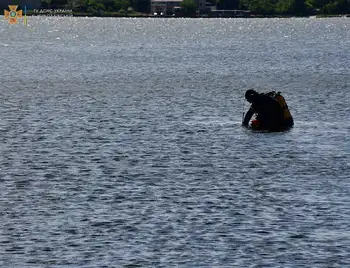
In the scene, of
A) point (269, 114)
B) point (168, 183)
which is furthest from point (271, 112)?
point (168, 183)

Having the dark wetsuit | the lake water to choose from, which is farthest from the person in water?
the lake water

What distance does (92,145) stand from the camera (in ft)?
213

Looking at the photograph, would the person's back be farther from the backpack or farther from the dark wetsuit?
the backpack

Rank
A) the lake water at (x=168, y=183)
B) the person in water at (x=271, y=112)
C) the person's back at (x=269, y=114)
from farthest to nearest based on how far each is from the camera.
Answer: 1. the person's back at (x=269, y=114)
2. the person in water at (x=271, y=112)
3. the lake water at (x=168, y=183)

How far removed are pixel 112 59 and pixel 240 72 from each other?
131ft

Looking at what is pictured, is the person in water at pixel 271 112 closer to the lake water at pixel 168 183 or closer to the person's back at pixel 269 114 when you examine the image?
the person's back at pixel 269 114

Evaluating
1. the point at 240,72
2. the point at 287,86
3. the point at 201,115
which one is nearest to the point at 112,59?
the point at 240,72

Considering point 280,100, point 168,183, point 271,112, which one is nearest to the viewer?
point 168,183

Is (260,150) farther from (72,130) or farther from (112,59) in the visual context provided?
(112,59)

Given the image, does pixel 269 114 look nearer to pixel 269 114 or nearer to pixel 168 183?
pixel 269 114

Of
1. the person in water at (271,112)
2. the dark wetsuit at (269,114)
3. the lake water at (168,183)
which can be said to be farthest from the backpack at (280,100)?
the lake water at (168,183)

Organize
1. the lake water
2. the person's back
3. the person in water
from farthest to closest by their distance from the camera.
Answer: the person's back
the person in water
the lake water

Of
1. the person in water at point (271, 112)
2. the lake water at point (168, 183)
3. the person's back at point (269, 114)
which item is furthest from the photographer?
the person's back at point (269, 114)

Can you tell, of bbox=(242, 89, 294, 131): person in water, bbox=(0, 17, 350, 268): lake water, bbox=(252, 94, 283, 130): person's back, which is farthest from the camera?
bbox=(252, 94, 283, 130): person's back
